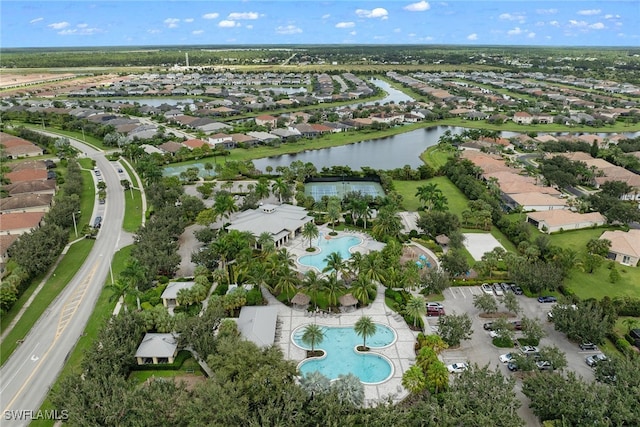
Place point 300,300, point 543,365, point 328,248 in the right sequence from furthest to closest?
1. point 328,248
2. point 300,300
3. point 543,365

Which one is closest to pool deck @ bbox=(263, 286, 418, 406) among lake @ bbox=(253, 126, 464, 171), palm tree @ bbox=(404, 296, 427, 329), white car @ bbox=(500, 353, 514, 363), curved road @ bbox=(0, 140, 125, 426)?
palm tree @ bbox=(404, 296, 427, 329)

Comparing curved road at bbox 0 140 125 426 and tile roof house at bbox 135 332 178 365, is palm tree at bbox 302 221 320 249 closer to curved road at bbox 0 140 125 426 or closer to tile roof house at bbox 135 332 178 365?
tile roof house at bbox 135 332 178 365

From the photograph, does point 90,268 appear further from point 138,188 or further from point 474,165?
point 474,165

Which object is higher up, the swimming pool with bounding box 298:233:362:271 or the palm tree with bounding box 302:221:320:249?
the palm tree with bounding box 302:221:320:249

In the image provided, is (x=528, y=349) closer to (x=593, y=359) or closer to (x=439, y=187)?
(x=593, y=359)

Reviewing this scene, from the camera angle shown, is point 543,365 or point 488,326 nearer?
point 543,365

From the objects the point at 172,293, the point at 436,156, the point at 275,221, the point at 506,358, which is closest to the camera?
the point at 506,358

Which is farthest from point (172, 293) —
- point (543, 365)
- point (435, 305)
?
point (543, 365)

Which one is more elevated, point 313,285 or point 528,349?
point 313,285
